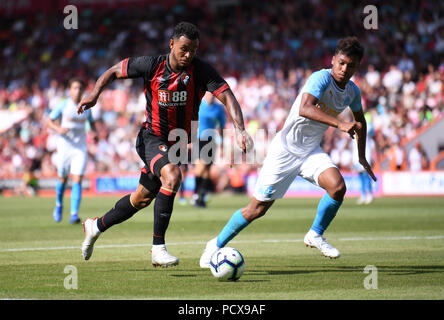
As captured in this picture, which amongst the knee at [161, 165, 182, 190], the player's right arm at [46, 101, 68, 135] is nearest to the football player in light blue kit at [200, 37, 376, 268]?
the knee at [161, 165, 182, 190]

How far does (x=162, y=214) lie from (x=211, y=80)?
149 centimetres

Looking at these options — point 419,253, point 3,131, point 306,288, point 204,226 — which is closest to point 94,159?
point 3,131

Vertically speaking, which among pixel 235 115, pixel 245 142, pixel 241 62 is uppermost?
pixel 241 62

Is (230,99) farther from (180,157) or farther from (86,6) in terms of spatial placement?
(86,6)

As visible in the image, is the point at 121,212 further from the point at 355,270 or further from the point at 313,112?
the point at 355,270

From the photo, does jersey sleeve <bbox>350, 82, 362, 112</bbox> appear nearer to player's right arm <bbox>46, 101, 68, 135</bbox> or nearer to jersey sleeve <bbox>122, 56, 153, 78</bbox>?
jersey sleeve <bbox>122, 56, 153, 78</bbox>

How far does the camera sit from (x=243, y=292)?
5965 millimetres

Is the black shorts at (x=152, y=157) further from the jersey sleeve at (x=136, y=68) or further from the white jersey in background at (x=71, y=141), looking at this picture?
the white jersey in background at (x=71, y=141)

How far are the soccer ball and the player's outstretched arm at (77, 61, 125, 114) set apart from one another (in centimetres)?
204

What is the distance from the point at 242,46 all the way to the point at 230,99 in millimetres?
23259

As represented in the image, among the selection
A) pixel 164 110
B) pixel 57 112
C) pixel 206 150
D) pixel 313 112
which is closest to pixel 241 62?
pixel 206 150

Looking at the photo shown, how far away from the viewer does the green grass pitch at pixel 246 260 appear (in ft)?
19.6

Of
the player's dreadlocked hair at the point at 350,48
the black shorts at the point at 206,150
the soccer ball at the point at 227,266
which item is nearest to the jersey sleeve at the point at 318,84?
the player's dreadlocked hair at the point at 350,48

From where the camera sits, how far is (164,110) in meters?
7.54
